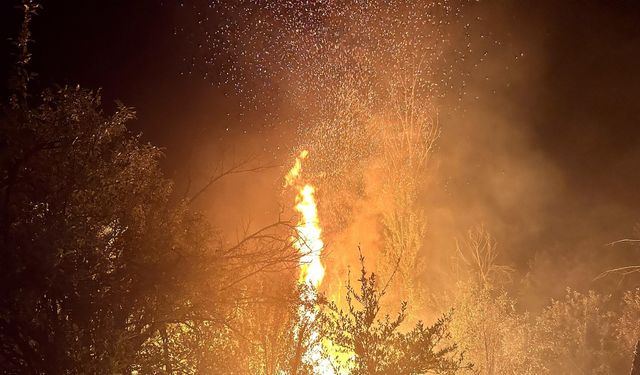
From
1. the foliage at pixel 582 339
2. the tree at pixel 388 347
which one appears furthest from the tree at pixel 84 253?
the foliage at pixel 582 339

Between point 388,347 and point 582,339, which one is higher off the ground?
point 582,339

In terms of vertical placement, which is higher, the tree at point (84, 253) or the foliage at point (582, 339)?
the foliage at point (582, 339)

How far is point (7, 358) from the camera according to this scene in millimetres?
9836

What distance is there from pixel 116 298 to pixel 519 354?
34.1 metres

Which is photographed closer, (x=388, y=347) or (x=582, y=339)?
(x=388, y=347)

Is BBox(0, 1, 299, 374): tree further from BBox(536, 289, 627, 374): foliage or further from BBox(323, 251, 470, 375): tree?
BBox(536, 289, 627, 374): foliage

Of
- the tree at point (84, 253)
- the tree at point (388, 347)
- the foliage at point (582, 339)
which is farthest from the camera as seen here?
the foliage at point (582, 339)

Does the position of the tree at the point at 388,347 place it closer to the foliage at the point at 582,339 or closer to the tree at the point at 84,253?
the tree at the point at 84,253

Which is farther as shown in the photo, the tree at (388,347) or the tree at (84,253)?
the tree at (388,347)

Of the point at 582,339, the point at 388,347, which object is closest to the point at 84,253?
the point at 388,347

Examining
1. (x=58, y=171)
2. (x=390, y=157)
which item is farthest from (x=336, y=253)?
(x=58, y=171)

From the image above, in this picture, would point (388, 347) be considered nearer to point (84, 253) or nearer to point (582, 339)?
point (84, 253)

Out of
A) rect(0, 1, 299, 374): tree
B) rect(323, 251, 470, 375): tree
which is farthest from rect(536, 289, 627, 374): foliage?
rect(0, 1, 299, 374): tree

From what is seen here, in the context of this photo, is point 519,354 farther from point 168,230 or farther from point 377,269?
point 168,230
